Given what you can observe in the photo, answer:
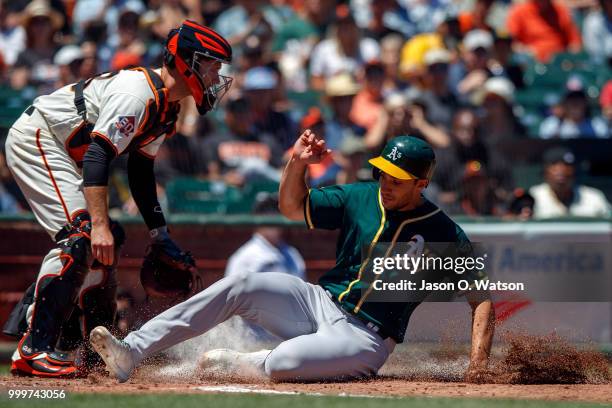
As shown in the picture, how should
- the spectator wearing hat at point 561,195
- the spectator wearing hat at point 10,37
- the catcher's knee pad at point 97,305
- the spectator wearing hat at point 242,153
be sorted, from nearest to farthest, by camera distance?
1. the catcher's knee pad at point 97,305
2. the spectator wearing hat at point 561,195
3. the spectator wearing hat at point 242,153
4. the spectator wearing hat at point 10,37

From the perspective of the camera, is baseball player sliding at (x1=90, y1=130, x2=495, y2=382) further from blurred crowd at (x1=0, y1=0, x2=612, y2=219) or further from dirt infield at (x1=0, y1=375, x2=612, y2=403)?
blurred crowd at (x1=0, y1=0, x2=612, y2=219)

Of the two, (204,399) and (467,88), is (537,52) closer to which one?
(467,88)

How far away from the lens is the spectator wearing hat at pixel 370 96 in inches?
438

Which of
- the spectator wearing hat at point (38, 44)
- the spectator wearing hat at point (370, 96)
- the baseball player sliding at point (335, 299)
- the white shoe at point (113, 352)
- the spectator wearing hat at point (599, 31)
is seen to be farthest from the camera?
the spectator wearing hat at point (599, 31)

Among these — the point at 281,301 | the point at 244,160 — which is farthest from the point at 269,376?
the point at 244,160

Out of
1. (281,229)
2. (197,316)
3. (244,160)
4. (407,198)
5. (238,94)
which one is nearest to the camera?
(197,316)

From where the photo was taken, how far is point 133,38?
12.2 metres

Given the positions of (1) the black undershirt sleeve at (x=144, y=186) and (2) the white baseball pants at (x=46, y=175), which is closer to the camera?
(2) the white baseball pants at (x=46, y=175)

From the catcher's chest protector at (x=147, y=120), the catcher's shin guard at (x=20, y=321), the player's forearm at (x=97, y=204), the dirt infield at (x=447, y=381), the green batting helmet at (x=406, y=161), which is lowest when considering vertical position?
the dirt infield at (x=447, y=381)

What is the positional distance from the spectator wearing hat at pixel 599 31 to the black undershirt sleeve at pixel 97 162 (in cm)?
842

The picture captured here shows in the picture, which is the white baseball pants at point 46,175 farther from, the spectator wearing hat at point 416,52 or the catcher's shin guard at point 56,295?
the spectator wearing hat at point 416,52

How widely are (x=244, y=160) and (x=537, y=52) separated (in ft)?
15.2

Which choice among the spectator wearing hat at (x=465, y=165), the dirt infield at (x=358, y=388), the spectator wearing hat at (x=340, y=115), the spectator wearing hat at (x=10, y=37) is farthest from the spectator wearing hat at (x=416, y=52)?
the dirt infield at (x=358, y=388)

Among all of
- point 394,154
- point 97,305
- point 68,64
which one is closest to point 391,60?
point 68,64
